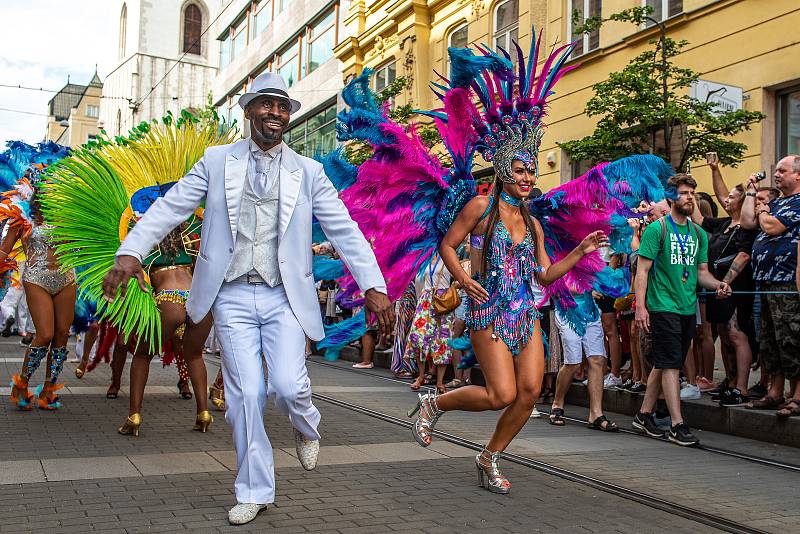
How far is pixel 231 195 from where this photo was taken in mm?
4492

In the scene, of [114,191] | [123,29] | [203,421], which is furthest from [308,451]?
[123,29]

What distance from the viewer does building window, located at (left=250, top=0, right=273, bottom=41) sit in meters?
37.6

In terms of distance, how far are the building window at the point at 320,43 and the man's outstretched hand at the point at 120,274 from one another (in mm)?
26494

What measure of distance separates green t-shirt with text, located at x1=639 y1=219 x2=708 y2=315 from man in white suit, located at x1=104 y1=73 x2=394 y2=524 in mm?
3389

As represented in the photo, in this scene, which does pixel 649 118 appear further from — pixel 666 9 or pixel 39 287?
pixel 39 287

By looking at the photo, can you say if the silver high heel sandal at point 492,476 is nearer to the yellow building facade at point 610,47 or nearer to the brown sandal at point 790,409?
the brown sandal at point 790,409

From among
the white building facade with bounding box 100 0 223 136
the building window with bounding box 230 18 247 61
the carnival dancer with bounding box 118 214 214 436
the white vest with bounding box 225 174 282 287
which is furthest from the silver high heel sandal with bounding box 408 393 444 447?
the white building facade with bounding box 100 0 223 136

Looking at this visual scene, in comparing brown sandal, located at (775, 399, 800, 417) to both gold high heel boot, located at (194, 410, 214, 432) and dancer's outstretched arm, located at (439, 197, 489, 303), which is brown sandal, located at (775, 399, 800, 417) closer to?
dancer's outstretched arm, located at (439, 197, 489, 303)

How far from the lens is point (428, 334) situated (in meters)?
10.4

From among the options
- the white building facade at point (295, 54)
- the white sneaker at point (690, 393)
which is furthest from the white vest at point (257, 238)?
the white building facade at point (295, 54)

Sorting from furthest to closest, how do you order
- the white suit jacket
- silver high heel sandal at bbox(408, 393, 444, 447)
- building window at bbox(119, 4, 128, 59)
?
building window at bbox(119, 4, 128, 59) → silver high heel sandal at bbox(408, 393, 444, 447) → the white suit jacket

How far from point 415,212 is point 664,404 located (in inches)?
128

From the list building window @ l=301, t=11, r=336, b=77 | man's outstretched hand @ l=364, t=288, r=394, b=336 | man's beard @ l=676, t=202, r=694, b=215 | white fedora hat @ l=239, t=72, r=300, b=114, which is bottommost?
man's outstretched hand @ l=364, t=288, r=394, b=336

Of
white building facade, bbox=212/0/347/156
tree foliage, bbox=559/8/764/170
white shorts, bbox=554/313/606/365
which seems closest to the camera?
white shorts, bbox=554/313/606/365
